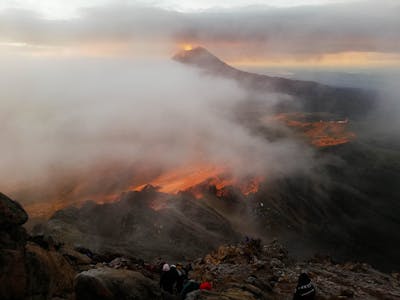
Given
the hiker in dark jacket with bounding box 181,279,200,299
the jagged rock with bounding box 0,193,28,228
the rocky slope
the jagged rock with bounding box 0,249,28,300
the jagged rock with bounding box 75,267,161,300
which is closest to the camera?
the jagged rock with bounding box 75,267,161,300

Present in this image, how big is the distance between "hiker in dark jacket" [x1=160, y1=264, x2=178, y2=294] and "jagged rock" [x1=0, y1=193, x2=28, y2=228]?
727 cm

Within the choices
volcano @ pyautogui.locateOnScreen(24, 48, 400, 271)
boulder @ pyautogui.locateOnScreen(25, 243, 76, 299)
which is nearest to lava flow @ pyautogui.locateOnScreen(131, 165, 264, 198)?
volcano @ pyautogui.locateOnScreen(24, 48, 400, 271)

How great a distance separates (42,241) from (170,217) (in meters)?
49.5

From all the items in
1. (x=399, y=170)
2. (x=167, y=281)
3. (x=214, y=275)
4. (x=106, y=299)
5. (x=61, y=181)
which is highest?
(x=106, y=299)

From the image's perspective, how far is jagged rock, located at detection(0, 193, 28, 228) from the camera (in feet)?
60.7

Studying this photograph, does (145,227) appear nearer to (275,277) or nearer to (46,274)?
(275,277)

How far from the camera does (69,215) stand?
218ft

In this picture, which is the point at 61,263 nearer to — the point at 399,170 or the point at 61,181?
the point at 61,181

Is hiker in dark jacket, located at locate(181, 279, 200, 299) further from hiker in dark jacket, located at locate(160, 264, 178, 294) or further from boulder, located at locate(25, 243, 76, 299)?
boulder, located at locate(25, 243, 76, 299)

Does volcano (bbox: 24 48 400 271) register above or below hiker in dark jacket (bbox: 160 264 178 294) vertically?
below

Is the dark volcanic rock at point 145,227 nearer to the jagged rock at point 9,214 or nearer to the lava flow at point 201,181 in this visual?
the lava flow at point 201,181

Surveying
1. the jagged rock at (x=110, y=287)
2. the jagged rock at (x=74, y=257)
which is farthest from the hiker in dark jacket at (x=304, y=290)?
the jagged rock at (x=74, y=257)

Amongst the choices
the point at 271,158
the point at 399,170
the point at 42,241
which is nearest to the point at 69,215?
the point at 42,241

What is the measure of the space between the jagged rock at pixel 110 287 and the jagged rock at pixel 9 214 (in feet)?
14.2
